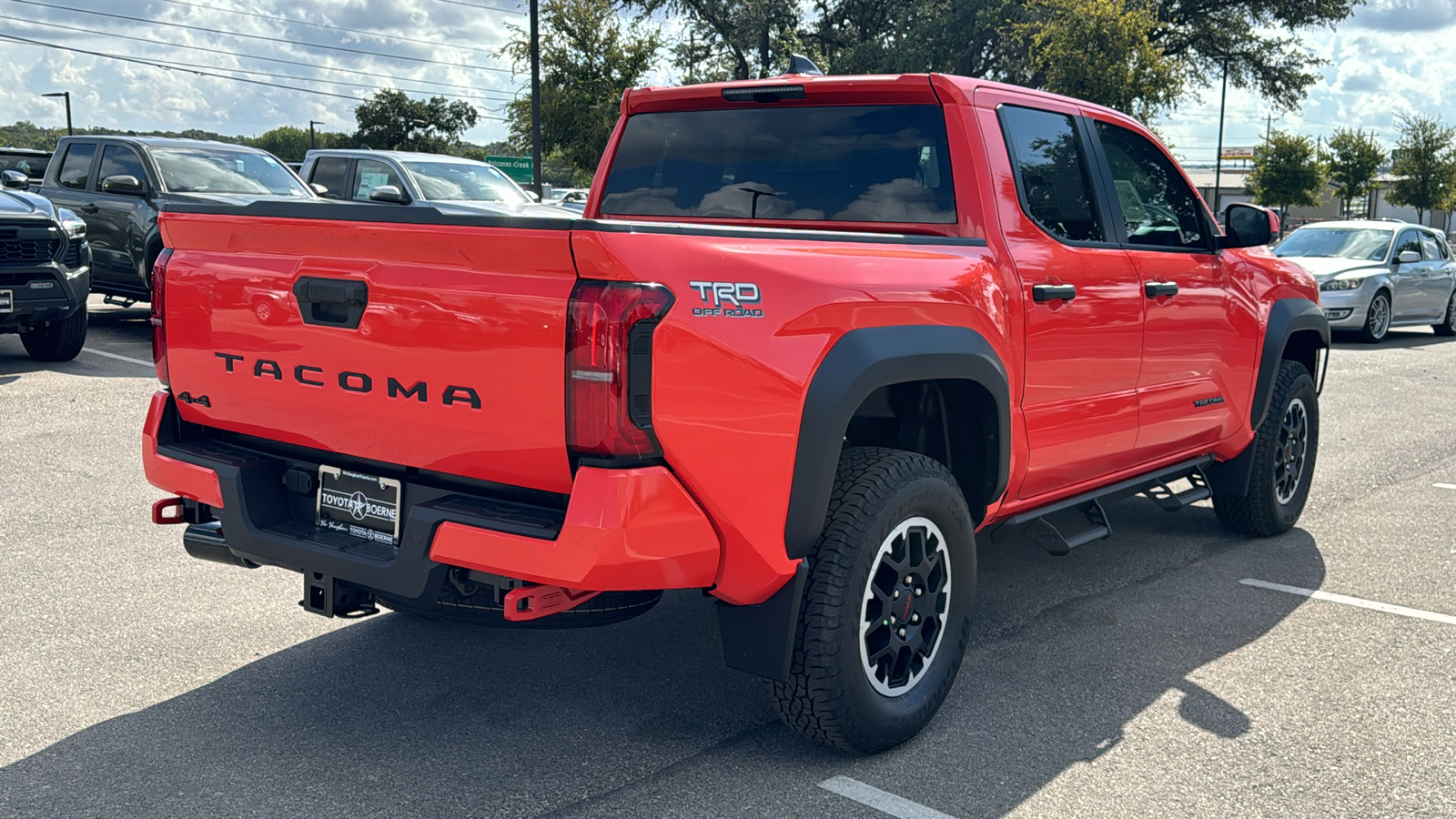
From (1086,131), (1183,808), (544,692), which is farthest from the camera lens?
(1086,131)

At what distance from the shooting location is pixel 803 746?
3588 millimetres

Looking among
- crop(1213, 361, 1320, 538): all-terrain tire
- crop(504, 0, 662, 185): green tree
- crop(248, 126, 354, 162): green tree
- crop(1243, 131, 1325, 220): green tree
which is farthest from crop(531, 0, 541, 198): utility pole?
crop(248, 126, 354, 162): green tree

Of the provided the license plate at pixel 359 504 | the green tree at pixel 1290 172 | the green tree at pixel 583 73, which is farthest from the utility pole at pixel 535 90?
the green tree at pixel 1290 172

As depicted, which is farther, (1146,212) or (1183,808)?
(1146,212)

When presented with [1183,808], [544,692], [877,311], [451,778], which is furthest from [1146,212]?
[451,778]

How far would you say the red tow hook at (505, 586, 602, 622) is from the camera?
301 centimetres

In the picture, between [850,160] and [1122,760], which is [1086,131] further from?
[1122,760]

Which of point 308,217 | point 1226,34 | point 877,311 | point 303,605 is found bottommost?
point 303,605

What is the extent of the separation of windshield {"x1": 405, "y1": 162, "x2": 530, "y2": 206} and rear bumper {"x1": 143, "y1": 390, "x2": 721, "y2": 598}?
35.3ft

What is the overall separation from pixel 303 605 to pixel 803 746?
4.81ft

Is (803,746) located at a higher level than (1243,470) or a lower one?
lower

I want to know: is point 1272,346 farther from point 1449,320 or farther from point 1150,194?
point 1449,320

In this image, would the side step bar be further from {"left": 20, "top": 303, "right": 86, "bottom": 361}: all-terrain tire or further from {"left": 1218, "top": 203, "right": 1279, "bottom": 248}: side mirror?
{"left": 20, "top": 303, "right": 86, "bottom": 361}: all-terrain tire

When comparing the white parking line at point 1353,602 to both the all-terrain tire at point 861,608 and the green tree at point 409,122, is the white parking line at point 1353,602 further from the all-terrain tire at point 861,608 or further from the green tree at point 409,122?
the green tree at point 409,122
